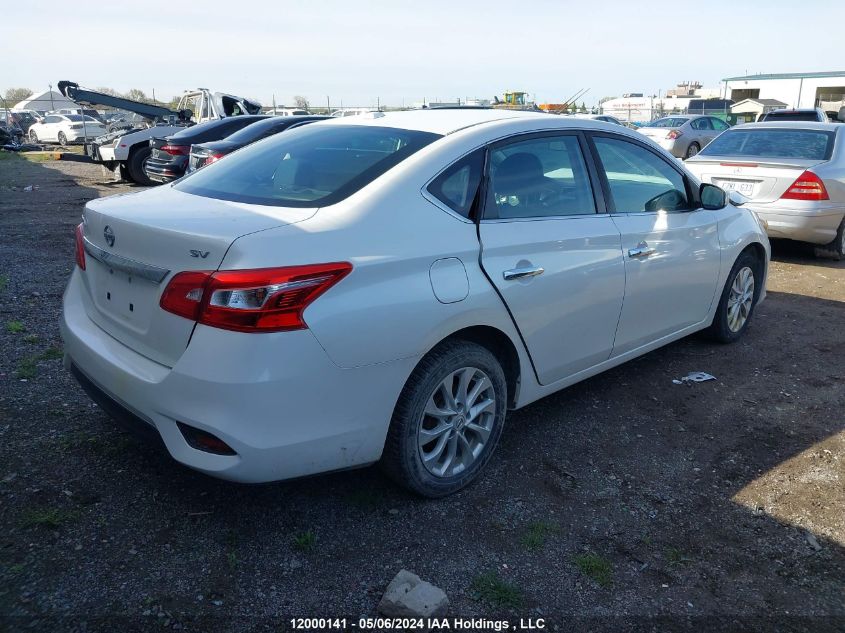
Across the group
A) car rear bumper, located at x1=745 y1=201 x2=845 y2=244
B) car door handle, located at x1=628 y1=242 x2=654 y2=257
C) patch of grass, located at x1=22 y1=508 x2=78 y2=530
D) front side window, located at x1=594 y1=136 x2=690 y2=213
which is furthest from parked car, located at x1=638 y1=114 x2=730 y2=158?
patch of grass, located at x1=22 y1=508 x2=78 y2=530

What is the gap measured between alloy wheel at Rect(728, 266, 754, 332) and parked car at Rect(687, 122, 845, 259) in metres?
2.89

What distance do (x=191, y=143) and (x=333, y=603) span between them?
36.3 ft

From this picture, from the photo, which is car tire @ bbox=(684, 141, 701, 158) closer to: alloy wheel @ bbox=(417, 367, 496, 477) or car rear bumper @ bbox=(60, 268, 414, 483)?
alloy wheel @ bbox=(417, 367, 496, 477)

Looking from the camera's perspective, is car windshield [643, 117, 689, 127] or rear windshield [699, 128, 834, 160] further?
car windshield [643, 117, 689, 127]

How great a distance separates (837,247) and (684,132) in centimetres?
1406

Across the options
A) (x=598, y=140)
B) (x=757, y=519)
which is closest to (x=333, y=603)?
(x=757, y=519)

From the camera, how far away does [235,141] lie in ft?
35.2

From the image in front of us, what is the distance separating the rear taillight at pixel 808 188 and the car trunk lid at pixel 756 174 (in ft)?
0.20

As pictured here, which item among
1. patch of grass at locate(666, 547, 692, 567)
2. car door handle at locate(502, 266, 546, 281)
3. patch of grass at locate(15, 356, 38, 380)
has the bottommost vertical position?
patch of grass at locate(666, 547, 692, 567)

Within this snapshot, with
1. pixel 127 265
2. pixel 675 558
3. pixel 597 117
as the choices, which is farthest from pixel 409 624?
pixel 597 117

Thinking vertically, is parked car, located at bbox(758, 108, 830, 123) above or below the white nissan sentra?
above

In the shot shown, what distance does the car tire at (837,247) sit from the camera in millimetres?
8031

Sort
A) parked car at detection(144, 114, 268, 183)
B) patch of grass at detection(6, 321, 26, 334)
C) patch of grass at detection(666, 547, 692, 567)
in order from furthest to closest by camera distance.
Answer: parked car at detection(144, 114, 268, 183) < patch of grass at detection(6, 321, 26, 334) < patch of grass at detection(666, 547, 692, 567)

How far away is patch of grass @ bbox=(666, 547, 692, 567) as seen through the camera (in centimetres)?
280
